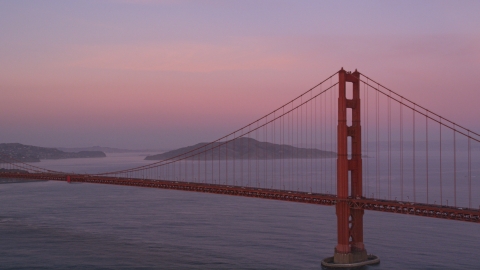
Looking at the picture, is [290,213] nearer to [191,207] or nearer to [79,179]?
[191,207]

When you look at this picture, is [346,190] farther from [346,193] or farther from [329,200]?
[329,200]

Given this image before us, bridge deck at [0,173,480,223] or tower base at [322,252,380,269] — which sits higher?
bridge deck at [0,173,480,223]

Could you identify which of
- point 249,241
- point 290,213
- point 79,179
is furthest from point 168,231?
point 290,213

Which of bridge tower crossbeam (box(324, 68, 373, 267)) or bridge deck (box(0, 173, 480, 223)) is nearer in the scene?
bridge deck (box(0, 173, 480, 223))

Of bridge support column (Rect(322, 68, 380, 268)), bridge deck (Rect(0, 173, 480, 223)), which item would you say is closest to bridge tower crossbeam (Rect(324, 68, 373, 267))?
bridge support column (Rect(322, 68, 380, 268))

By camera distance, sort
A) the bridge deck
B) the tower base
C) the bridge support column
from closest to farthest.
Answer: the bridge deck < the bridge support column < the tower base

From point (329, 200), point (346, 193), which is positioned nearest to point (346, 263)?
point (329, 200)

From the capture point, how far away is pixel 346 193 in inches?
934

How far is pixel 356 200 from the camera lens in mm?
23609

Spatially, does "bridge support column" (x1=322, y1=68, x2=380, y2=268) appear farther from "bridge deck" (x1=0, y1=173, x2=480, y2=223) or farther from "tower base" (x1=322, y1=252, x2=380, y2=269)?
"bridge deck" (x1=0, y1=173, x2=480, y2=223)

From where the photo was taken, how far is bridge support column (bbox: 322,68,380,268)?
77.9ft

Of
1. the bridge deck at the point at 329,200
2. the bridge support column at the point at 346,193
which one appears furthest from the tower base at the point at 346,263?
the bridge deck at the point at 329,200

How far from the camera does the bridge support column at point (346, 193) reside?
23.8 metres

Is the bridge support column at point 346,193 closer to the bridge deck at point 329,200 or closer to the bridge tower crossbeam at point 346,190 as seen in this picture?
the bridge tower crossbeam at point 346,190
